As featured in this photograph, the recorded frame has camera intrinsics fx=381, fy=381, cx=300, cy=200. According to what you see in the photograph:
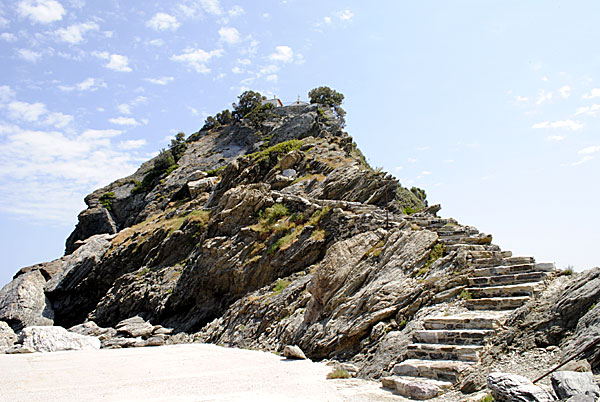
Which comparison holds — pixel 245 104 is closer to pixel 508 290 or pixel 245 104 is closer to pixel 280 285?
pixel 280 285

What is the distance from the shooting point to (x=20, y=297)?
26422 mm

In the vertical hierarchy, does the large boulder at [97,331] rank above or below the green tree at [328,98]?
below

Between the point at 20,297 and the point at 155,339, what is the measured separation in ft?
51.2

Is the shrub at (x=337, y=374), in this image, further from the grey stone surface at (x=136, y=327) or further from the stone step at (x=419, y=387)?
the grey stone surface at (x=136, y=327)

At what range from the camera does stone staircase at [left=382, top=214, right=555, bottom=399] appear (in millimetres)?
6676

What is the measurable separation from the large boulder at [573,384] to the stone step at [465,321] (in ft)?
7.93

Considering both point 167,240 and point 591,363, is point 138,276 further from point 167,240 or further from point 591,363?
point 591,363

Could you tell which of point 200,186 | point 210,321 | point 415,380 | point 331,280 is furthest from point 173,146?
point 415,380

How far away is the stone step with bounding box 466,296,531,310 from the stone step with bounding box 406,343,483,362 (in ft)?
4.85

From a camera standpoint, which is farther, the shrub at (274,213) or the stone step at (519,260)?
the shrub at (274,213)

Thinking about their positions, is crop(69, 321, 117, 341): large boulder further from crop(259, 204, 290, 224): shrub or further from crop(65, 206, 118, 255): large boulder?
crop(65, 206, 118, 255): large boulder

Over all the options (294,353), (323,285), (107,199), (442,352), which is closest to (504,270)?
(442,352)

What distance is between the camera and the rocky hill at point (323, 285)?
7.04 meters

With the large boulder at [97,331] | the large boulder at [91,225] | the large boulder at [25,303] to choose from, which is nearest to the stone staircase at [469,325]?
the large boulder at [97,331]
